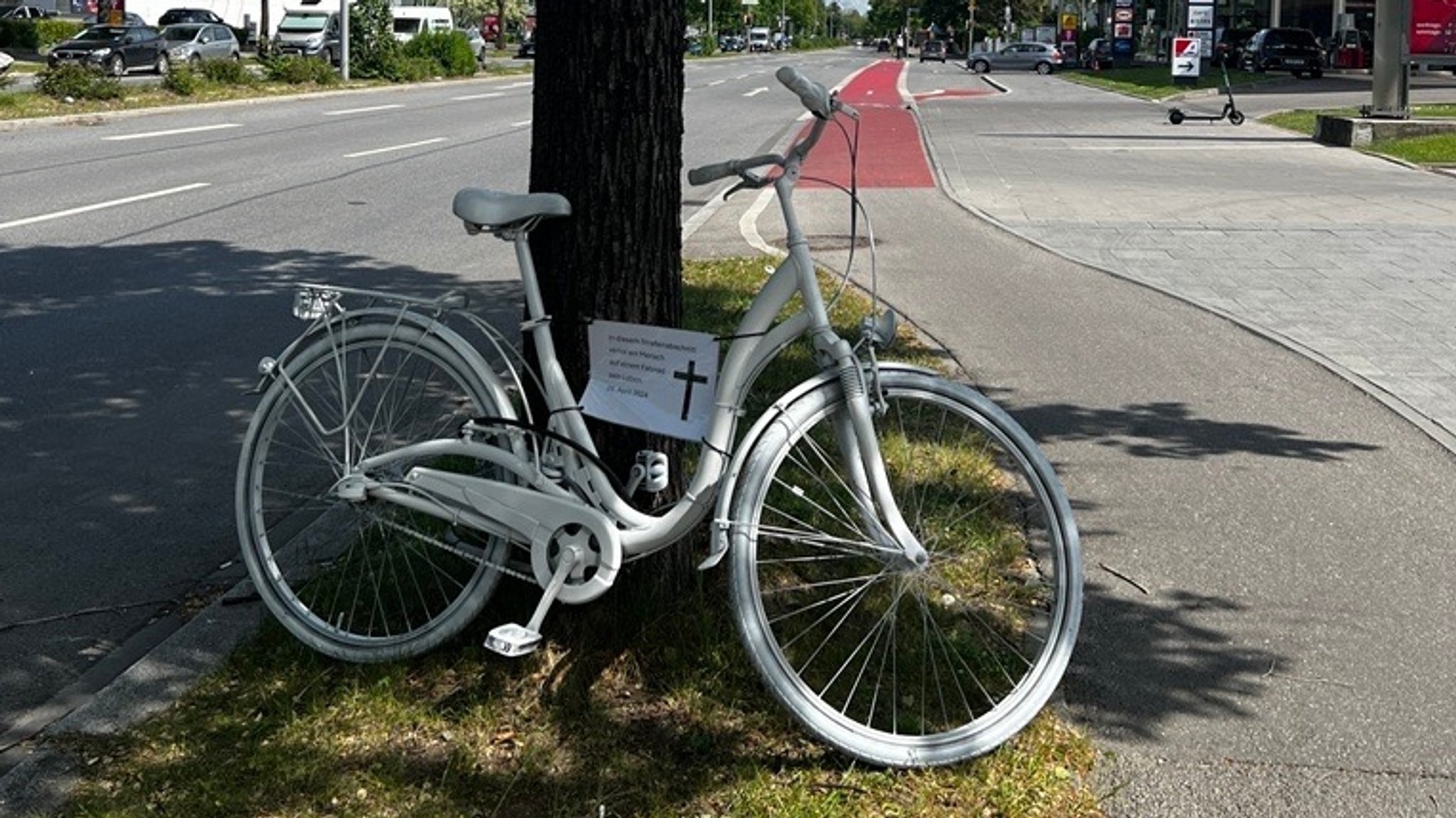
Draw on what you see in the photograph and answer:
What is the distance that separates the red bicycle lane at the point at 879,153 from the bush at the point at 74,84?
12.6 metres

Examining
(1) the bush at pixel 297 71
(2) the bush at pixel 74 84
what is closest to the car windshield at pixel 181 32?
(1) the bush at pixel 297 71

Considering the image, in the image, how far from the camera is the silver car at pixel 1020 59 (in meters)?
72.0

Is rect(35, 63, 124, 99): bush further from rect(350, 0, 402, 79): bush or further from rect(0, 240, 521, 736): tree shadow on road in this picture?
rect(0, 240, 521, 736): tree shadow on road

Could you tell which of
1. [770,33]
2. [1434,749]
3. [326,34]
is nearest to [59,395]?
[1434,749]

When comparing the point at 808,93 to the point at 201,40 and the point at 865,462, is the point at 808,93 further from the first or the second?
the point at 201,40

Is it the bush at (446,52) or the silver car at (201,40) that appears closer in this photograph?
the silver car at (201,40)

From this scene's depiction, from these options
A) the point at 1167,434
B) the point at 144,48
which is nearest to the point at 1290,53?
the point at 144,48

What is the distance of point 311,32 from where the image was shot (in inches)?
2160

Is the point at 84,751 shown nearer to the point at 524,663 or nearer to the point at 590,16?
the point at 524,663

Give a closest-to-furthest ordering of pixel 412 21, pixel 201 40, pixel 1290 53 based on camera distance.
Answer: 1. pixel 201 40
2. pixel 1290 53
3. pixel 412 21

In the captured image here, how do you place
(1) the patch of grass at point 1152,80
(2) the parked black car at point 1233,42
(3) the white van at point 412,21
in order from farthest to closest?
(3) the white van at point 412,21 < (2) the parked black car at point 1233,42 < (1) the patch of grass at point 1152,80

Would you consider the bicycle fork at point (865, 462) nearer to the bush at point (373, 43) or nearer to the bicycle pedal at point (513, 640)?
the bicycle pedal at point (513, 640)

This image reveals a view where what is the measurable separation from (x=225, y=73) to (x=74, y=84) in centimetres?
764

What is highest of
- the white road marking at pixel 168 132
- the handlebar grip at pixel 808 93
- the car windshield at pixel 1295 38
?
the car windshield at pixel 1295 38
